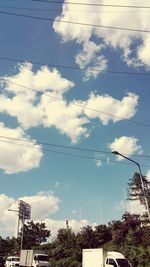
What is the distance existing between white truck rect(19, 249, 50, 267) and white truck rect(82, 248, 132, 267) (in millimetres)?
8521

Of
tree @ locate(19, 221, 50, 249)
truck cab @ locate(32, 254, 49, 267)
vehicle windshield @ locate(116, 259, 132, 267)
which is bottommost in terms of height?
vehicle windshield @ locate(116, 259, 132, 267)

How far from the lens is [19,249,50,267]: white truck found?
45978 mm

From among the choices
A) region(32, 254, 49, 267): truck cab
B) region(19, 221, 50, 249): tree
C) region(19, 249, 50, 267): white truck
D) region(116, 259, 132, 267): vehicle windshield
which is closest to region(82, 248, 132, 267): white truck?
region(116, 259, 132, 267): vehicle windshield

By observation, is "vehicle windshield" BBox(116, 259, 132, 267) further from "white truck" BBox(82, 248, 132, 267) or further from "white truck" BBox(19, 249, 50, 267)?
"white truck" BBox(19, 249, 50, 267)

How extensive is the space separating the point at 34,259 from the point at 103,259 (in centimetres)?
1388

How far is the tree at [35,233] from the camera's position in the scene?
98706 mm

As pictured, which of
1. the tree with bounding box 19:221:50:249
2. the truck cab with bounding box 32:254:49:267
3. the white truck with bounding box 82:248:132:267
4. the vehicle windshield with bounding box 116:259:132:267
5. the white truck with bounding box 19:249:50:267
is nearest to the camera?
the vehicle windshield with bounding box 116:259:132:267

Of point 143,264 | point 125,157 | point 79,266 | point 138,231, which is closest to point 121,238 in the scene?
point 138,231

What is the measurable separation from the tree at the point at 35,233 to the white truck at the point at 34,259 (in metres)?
49.1

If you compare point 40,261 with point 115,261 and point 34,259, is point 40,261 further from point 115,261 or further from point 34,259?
point 115,261

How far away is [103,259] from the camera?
36.1 metres

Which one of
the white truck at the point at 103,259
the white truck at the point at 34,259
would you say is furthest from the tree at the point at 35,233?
the white truck at the point at 103,259

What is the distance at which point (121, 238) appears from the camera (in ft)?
189

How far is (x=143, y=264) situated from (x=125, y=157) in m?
18.0
